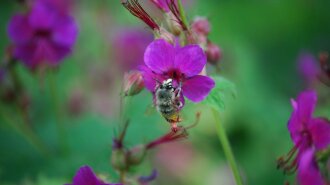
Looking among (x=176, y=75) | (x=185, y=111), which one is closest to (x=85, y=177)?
(x=176, y=75)

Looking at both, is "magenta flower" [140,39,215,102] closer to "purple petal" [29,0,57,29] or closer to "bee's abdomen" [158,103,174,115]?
"bee's abdomen" [158,103,174,115]

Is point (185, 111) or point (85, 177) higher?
point (185, 111)

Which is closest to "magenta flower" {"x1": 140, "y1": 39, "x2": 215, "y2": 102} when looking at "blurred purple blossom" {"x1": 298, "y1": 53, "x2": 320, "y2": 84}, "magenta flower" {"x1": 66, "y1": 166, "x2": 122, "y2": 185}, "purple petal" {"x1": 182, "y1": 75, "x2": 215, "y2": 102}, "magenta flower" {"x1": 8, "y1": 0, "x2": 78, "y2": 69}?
"purple petal" {"x1": 182, "y1": 75, "x2": 215, "y2": 102}

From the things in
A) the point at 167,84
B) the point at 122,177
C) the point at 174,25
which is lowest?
the point at 122,177

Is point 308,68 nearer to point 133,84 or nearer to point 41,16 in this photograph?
point 41,16

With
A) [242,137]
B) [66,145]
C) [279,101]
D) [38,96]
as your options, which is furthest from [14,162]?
[279,101]

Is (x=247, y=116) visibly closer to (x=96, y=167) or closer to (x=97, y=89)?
(x=97, y=89)

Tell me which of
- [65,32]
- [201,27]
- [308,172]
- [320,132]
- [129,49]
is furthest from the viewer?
[129,49]
